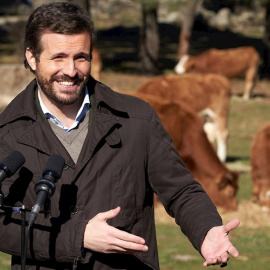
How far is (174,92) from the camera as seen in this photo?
1761 cm

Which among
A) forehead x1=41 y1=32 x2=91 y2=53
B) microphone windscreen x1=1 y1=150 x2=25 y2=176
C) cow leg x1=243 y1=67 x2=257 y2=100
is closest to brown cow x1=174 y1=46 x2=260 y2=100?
cow leg x1=243 y1=67 x2=257 y2=100

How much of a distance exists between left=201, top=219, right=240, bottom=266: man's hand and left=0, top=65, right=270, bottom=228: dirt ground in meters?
8.89

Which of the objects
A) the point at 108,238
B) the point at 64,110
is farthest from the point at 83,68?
the point at 108,238

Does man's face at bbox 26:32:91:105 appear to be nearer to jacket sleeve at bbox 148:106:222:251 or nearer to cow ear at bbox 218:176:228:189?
jacket sleeve at bbox 148:106:222:251

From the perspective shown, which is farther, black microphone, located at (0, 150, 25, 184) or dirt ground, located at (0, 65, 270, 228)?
dirt ground, located at (0, 65, 270, 228)

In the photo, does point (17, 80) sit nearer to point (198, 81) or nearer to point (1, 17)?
point (198, 81)

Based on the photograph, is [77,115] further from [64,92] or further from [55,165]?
[55,165]

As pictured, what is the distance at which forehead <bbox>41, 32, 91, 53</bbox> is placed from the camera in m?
3.92

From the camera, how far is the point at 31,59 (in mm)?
4137

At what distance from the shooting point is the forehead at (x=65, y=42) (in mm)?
3916

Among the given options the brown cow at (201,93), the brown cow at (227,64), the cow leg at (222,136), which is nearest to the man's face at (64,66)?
the brown cow at (201,93)

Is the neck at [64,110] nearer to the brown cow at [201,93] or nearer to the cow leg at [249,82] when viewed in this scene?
the brown cow at [201,93]

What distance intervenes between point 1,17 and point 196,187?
49128 millimetres

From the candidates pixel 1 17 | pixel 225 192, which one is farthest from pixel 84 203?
pixel 1 17
